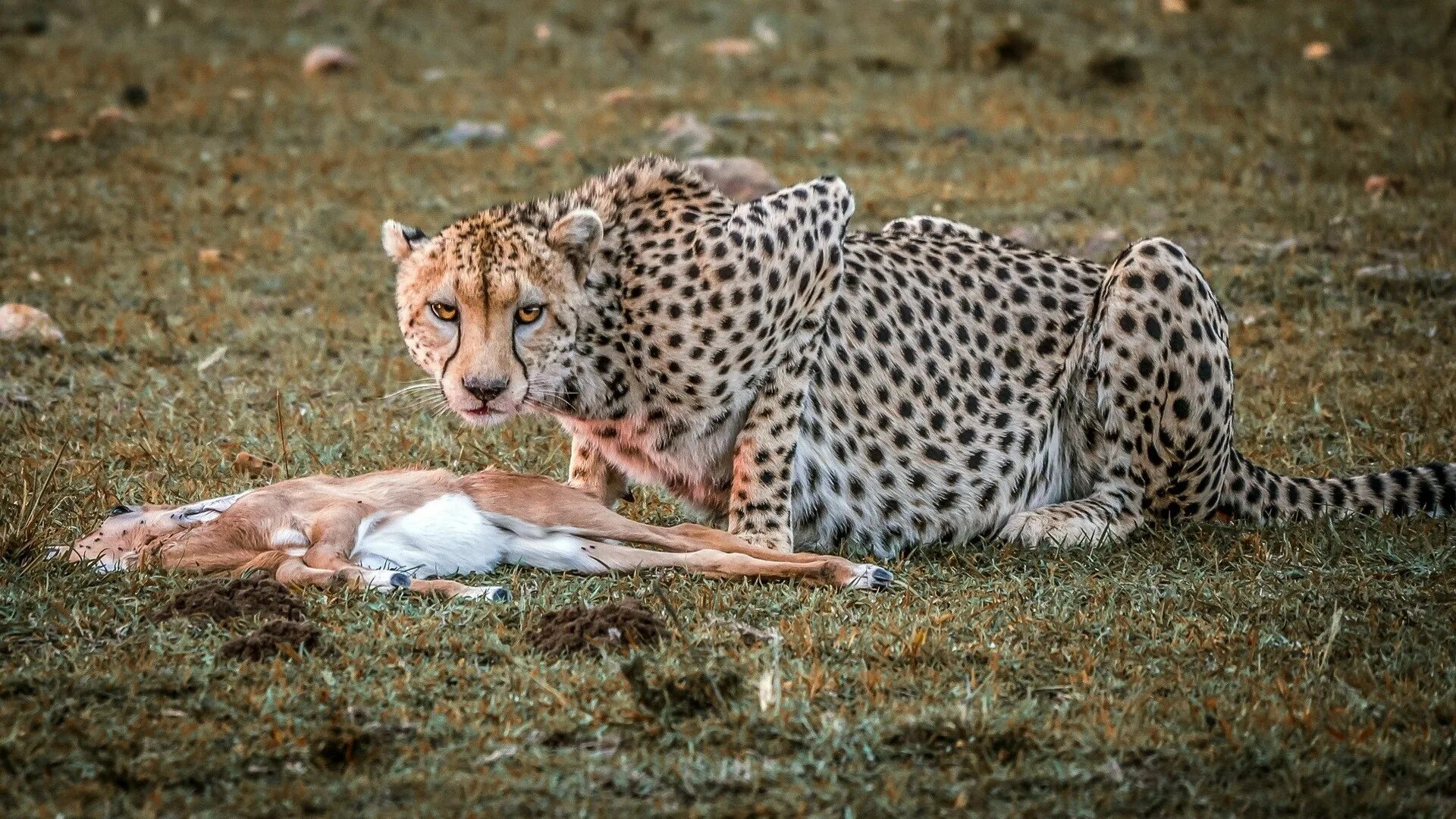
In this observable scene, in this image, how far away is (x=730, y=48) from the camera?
14.1m

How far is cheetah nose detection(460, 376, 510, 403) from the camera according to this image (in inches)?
198

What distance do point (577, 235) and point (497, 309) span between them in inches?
13.9

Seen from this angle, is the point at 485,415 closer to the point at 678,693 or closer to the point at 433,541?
the point at 433,541

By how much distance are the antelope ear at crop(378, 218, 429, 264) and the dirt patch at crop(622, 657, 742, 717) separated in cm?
189

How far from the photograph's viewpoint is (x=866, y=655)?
4406 millimetres

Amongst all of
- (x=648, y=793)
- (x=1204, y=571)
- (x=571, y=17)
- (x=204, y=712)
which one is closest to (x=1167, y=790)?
(x=648, y=793)

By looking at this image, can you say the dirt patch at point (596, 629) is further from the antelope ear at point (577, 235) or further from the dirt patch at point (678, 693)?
the antelope ear at point (577, 235)

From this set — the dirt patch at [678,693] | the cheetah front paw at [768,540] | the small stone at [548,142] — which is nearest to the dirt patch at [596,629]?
the dirt patch at [678,693]

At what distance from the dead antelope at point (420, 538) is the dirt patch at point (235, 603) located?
240 mm

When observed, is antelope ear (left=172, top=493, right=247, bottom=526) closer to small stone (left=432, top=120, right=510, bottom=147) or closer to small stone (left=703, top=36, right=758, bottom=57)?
small stone (left=432, top=120, right=510, bottom=147)

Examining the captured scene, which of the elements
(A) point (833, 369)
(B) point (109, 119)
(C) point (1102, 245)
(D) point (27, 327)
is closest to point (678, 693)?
(A) point (833, 369)

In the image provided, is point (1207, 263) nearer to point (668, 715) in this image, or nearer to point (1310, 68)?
point (1310, 68)

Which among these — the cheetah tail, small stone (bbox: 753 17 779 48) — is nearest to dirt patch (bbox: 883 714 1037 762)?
the cheetah tail

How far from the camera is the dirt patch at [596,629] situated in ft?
14.4
